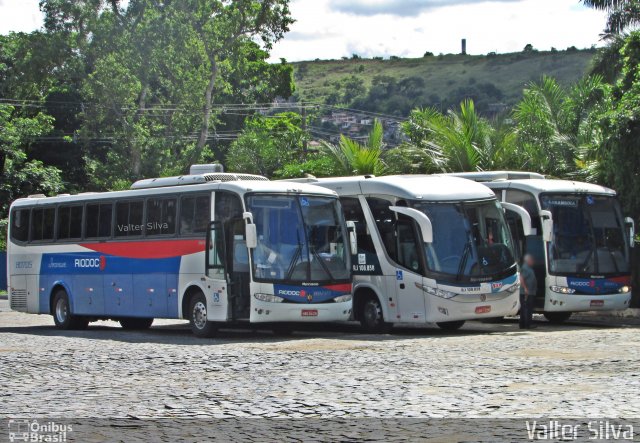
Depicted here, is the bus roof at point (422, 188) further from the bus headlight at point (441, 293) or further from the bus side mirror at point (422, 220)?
the bus headlight at point (441, 293)

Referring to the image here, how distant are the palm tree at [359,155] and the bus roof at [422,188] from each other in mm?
11215

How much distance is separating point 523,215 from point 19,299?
1305cm

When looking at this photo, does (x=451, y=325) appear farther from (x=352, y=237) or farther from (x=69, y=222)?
(x=69, y=222)

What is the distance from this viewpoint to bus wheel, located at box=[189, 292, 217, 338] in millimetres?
23453

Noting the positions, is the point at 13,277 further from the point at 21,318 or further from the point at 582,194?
the point at 582,194

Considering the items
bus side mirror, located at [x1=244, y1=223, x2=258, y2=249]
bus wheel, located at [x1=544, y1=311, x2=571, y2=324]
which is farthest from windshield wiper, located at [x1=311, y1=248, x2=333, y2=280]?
bus wheel, located at [x1=544, y1=311, x2=571, y2=324]

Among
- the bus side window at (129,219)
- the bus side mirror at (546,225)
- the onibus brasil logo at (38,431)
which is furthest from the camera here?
the bus side window at (129,219)

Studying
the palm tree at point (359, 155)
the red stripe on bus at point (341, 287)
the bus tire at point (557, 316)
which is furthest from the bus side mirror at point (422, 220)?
the palm tree at point (359, 155)

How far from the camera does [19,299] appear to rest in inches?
1193

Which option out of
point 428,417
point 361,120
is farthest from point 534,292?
point 361,120

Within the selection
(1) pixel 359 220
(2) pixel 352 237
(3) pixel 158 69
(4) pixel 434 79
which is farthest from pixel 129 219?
(4) pixel 434 79

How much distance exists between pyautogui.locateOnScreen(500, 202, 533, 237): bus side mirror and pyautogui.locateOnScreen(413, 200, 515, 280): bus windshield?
2.73 ft

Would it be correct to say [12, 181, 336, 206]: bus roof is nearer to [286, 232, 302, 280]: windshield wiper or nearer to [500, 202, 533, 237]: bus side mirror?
[286, 232, 302, 280]: windshield wiper

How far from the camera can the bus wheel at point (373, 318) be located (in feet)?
80.6
